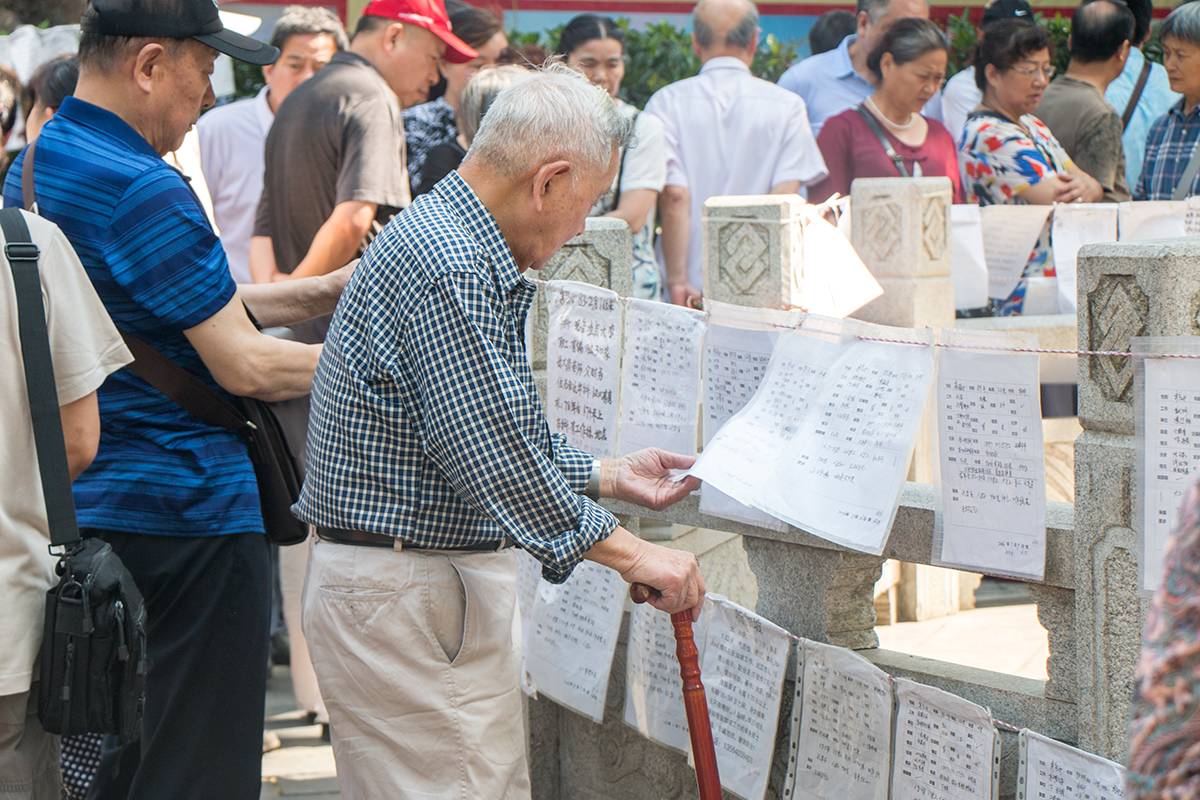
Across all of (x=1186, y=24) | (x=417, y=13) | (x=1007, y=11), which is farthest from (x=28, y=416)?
(x=1007, y=11)

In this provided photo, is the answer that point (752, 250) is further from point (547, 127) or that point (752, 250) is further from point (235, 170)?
point (235, 170)

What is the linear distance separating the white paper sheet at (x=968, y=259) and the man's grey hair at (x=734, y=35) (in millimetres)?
1348

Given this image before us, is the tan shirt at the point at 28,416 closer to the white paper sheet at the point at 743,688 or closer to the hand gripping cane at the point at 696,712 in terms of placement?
the hand gripping cane at the point at 696,712

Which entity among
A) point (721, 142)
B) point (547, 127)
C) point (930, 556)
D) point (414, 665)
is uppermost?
point (721, 142)

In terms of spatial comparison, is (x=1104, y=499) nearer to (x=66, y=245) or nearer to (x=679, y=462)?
(x=679, y=462)

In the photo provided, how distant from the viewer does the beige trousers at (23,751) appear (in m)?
2.65

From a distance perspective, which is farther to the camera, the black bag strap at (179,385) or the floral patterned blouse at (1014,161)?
Answer: the floral patterned blouse at (1014,161)

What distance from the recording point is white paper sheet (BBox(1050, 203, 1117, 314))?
19.2ft

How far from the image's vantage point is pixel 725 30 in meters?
6.64

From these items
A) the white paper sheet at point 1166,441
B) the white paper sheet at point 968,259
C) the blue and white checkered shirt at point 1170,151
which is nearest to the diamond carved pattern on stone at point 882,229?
the white paper sheet at point 968,259

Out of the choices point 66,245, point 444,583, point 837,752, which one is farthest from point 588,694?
point 66,245

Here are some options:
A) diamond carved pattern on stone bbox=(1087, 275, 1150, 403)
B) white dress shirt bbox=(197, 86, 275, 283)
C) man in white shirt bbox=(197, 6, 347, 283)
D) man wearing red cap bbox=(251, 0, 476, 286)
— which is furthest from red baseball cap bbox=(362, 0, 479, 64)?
diamond carved pattern on stone bbox=(1087, 275, 1150, 403)

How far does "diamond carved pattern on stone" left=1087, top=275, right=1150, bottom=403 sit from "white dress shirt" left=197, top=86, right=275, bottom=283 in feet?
13.7

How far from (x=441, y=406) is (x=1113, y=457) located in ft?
3.94
